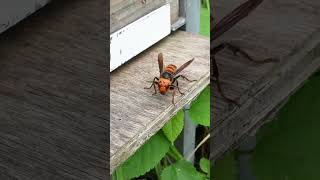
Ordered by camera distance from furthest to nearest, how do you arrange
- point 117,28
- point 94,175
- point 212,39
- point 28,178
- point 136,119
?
1. point 117,28
2. point 136,119
3. point 28,178
4. point 94,175
5. point 212,39

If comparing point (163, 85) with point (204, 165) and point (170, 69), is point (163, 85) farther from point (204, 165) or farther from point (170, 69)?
point (204, 165)

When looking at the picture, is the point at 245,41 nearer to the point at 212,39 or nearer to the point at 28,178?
the point at 212,39

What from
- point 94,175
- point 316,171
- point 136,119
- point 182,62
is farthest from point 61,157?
point 182,62

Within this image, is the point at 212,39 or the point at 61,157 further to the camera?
the point at 61,157

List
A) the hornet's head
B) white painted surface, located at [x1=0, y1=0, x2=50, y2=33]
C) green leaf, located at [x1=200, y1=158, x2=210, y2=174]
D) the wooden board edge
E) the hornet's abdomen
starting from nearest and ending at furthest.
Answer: white painted surface, located at [x1=0, y1=0, x2=50, y2=33] → the wooden board edge → the hornet's head → the hornet's abdomen → green leaf, located at [x1=200, y1=158, x2=210, y2=174]

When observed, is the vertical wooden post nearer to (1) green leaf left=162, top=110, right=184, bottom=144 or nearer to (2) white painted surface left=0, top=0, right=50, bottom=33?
(2) white painted surface left=0, top=0, right=50, bottom=33

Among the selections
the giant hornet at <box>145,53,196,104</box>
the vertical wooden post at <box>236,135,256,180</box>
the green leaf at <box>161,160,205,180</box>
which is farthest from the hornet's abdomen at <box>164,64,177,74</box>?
the vertical wooden post at <box>236,135,256,180</box>

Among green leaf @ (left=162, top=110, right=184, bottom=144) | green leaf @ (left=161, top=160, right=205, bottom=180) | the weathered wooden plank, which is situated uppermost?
the weathered wooden plank
